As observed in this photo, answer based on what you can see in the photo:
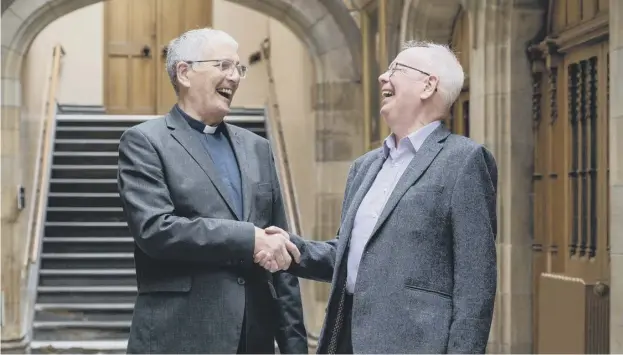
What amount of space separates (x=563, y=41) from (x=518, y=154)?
79cm

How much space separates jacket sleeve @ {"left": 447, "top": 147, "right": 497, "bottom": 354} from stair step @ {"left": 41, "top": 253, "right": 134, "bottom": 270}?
9.16 metres

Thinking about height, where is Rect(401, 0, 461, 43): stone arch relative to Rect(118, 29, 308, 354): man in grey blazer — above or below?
above

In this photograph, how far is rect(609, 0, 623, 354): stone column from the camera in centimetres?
474

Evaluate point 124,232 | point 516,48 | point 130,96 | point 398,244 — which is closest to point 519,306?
point 516,48

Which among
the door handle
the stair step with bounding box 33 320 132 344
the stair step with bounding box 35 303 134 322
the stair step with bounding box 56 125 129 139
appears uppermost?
the door handle

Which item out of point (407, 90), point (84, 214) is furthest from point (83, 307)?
point (407, 90)

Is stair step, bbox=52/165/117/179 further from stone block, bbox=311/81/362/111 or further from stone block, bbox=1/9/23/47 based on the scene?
stone block, bbox=311/81/362/111

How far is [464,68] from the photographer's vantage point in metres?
7.69

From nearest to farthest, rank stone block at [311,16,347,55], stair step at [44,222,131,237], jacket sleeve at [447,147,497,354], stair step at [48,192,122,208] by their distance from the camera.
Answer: jacket sleeve at [447,147,497,354], stone block at [311,16,347,55], stair step at [44,222,131,237], stair step at [48,192,122,208]

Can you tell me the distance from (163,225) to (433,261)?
668 mm

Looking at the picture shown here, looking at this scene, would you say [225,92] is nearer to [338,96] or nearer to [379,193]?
[379,193]

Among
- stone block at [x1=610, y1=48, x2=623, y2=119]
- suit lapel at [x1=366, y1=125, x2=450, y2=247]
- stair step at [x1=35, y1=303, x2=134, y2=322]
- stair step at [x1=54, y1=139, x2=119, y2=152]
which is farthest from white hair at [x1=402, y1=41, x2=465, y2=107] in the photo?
stair step at [x1=54, y1=139, x2=119, y2=152]

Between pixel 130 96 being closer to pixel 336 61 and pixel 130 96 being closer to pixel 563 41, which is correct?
pixel 336 61

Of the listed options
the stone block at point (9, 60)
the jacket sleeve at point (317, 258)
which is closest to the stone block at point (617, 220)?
the jacket sleeve at point (317, 258)
